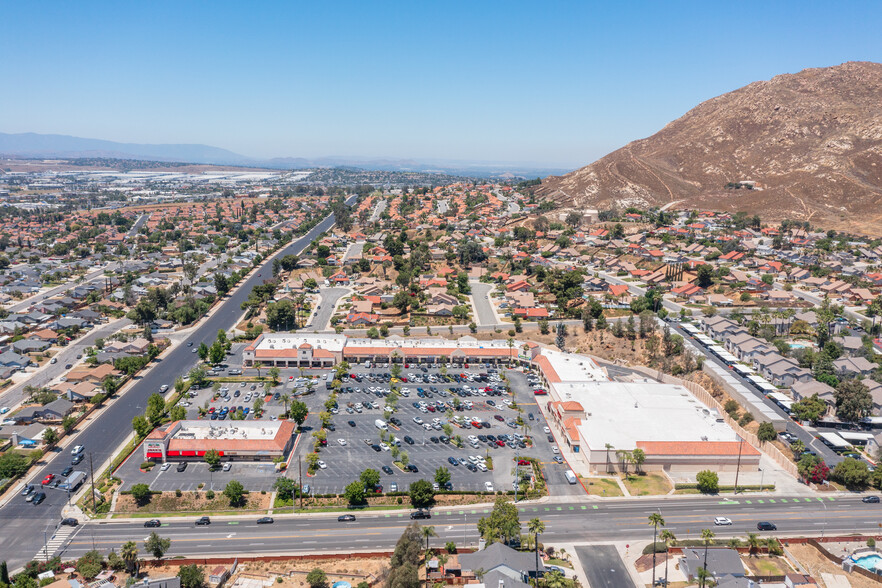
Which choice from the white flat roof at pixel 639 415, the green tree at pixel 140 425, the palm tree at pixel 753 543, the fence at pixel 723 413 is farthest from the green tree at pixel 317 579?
the fence at pixel 723 413

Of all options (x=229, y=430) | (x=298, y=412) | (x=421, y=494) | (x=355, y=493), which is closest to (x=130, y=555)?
(x=355, y=493)

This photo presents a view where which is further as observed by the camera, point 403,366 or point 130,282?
point 130,282

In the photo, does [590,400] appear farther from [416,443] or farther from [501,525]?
[501,525]

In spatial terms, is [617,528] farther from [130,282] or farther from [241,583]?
[130,282]

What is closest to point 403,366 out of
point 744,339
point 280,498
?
point 280,498

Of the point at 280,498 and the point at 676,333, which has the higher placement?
the point at 676,333

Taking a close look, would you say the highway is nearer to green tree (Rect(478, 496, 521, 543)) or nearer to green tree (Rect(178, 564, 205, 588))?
green tree (Rect(478, 496, 521, 543))

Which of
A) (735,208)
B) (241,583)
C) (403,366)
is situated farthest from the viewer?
(735,208)
